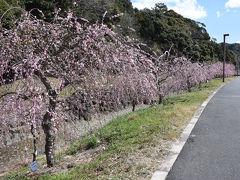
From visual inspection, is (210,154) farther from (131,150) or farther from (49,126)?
(49,126)

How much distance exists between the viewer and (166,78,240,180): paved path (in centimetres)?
355

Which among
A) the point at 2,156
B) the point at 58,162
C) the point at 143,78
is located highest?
the point at 143,78

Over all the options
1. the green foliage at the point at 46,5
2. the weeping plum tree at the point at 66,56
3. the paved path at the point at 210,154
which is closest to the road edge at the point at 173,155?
the paved path at the point at 210,154

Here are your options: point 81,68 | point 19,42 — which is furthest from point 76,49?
point 19,42

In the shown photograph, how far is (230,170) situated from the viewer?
12.0 ft

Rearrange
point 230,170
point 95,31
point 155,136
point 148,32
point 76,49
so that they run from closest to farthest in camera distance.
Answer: point 95,31
point 76,49
point 230,170
point 155,136
point 148,32

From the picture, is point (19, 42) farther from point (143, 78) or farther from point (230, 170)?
point (230, 170)

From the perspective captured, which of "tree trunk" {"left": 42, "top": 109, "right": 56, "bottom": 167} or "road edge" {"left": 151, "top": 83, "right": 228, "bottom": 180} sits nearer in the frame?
"road edge" {"left": 151, "top": 83, "right": 228, "bottom": 180}

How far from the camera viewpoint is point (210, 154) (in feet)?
14.3

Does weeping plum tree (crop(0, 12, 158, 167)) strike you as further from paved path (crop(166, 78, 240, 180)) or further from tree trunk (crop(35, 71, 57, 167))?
paved path (crop(166, 78, 240, 180))

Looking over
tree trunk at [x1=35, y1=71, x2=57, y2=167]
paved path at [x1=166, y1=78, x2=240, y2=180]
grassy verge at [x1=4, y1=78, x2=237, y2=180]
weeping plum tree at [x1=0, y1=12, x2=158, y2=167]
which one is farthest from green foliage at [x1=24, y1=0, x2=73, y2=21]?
paved path at [x1=166, y1=78, x2=240, y2=180]

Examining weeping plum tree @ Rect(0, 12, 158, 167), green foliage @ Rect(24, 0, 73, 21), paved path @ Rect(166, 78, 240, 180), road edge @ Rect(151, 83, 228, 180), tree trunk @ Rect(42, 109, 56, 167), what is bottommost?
paved path @ Rect(166, 78, 240, 180)

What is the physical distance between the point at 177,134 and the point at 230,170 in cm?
185

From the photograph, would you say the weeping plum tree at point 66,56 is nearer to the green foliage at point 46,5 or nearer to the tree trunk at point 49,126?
the tree trunk at point 49,126
